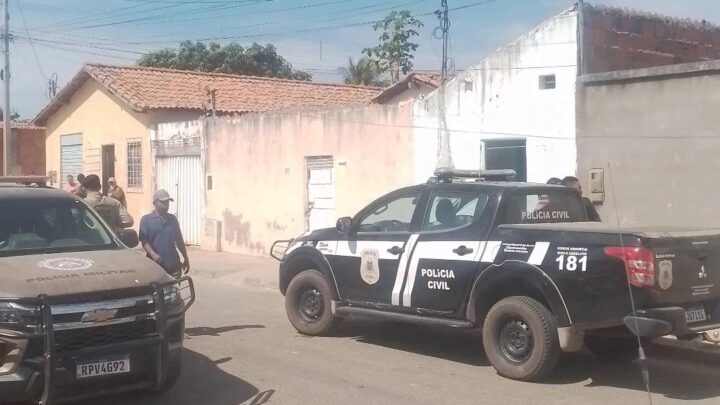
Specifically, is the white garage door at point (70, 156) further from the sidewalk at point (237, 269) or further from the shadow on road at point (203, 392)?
the shadow on road at point (203, 392)

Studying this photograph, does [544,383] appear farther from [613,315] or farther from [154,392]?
[154,392]

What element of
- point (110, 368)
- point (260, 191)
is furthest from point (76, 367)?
point (260, 191)

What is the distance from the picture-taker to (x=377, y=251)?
9.02m

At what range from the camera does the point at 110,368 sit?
616 centimetres

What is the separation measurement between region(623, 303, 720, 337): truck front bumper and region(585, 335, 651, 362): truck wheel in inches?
55.4

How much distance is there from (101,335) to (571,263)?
12.3ft

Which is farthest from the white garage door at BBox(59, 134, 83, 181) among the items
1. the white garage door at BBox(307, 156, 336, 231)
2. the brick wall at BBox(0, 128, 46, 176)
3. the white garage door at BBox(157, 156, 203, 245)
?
the white garage door at BBox(307, 156, 336, 231)

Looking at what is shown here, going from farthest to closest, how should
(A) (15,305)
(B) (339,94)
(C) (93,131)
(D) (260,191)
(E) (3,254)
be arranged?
(B) (339,94)
(C) (93,131)
(D) (260,191)
(E) (3,254)
(A) (15,305)

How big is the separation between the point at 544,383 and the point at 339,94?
20898mm

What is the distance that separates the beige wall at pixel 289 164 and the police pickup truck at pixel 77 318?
8.23 meters

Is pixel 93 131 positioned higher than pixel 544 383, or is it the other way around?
pixel 93 131

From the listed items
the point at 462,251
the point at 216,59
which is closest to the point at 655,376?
the point at 462,251

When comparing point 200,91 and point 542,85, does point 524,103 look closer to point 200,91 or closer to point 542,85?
point 542,85

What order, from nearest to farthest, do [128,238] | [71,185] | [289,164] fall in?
[128,238]
[71,185]
[289,164]
